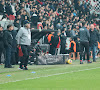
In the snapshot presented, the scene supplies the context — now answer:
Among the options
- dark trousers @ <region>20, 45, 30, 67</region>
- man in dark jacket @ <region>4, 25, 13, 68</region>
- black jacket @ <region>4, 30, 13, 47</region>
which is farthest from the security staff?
black jacket @ <region>4, 30, 13, 47</region>

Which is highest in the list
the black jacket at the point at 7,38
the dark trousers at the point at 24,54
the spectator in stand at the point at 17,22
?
the spectator in stand at the point at 17,22

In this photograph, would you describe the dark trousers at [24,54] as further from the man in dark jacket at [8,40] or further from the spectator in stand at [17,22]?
the spectator in stand at [17,22]

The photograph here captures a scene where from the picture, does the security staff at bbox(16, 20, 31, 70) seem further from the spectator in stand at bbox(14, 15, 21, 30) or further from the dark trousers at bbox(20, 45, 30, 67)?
the spectator in stand at bbox(14, 15, 21, 30)

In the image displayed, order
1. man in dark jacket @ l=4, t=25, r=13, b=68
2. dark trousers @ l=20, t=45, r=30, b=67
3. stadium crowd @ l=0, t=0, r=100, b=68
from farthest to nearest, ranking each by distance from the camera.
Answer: stadium crowd @ l=0, t=0, r=100, b=68
man in dark jacket @ l=4, t=25, r=13, b=68
dark trousers @ l=20, t=45, r=30, b=67

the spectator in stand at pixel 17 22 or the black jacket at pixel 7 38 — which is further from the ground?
the spectator in stand at pixel 17 22

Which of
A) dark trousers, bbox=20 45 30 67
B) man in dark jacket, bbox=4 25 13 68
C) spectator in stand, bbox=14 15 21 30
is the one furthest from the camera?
spectator in stand, bbox=14 15 21 30

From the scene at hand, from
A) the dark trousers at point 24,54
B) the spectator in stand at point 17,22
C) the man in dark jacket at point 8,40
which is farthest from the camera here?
the spectator in stand at point 17,22

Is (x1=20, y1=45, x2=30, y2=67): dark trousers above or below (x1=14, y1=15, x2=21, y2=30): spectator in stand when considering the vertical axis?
below

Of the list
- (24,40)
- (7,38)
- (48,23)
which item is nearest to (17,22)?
(7,38)

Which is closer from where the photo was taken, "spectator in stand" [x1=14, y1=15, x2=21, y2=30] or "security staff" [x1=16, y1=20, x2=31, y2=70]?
"security staff" [x1=16, y1=20, x2=31, y2=70]

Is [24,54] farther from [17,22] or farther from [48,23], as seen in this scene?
[48,23]

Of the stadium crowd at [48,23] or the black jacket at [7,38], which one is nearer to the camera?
the black jacket at [7,38]

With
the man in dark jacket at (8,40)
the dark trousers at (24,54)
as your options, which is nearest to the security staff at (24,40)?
the dark trousers at (24,54)

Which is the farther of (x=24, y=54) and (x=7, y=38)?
(x=7, y=38)
